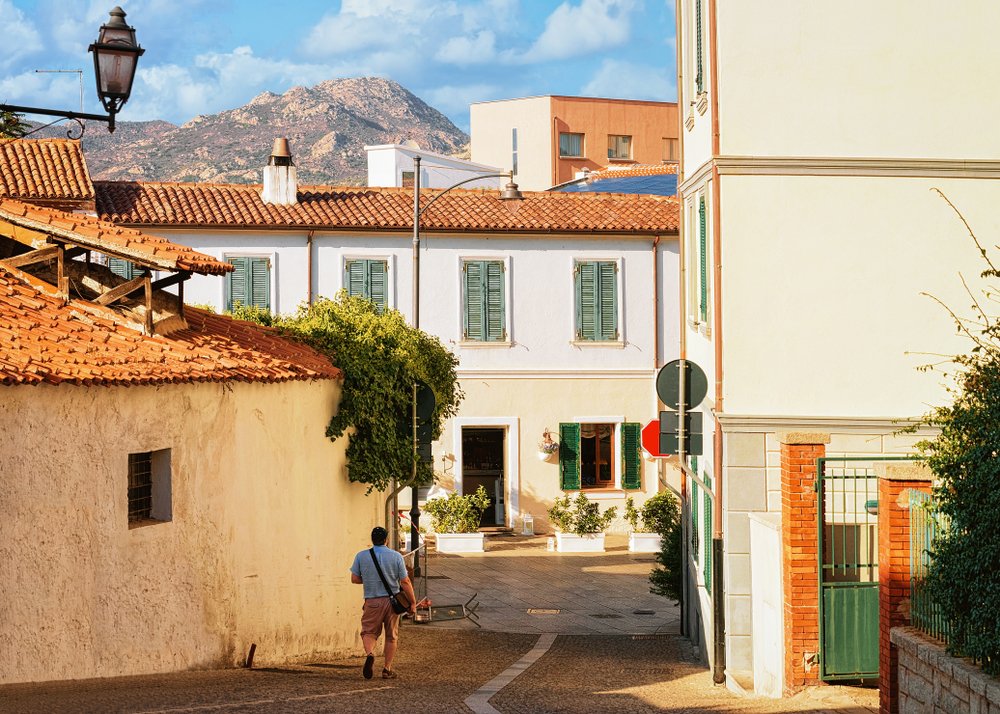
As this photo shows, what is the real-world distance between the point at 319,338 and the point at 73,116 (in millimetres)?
9194

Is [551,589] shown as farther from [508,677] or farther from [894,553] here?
[894,553]

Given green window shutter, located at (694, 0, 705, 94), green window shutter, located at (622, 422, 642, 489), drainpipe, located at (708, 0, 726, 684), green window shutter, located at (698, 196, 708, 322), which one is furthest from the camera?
green window shutter, located at (622, 422, 642, 489)

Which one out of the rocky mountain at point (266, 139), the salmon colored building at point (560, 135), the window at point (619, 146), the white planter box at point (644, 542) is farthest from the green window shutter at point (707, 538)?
the rocky mountain at point (266, 139)

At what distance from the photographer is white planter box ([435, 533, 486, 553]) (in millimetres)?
28531

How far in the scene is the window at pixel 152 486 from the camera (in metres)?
13.5

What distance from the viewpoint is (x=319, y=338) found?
18219 millimetres

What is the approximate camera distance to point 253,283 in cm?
3066

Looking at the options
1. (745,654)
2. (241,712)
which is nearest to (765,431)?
(745,654)

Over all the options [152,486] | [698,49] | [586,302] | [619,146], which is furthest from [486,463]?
[619,146]

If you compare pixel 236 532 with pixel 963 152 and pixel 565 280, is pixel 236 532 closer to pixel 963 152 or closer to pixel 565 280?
pixel 963 152

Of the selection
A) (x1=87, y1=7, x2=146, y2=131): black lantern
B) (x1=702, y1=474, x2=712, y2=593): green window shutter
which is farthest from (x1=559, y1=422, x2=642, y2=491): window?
(x1=87, y1=7, x2=146, y2=131): black lantern

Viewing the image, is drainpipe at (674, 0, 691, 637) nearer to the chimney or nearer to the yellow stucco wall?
the yellow stucco wall

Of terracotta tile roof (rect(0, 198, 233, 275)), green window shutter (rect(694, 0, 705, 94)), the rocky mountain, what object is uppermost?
the rocky mountain

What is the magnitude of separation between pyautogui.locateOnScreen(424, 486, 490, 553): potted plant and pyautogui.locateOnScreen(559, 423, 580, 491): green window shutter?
2430mm
